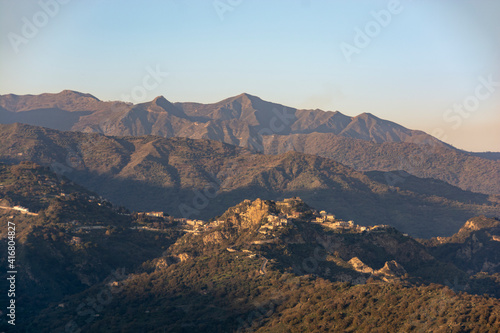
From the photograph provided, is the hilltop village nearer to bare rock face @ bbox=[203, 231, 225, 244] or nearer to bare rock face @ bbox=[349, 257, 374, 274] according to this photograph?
bare rock face @ bbox=[203, 231, 225, 244]

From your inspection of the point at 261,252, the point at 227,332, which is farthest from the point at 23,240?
the point at 227,332

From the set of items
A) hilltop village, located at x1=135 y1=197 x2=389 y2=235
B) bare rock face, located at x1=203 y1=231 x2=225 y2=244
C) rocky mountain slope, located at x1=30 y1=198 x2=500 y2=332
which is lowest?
rocky mountain slope, located at x1=30 y1=198 x2=500 y2=332

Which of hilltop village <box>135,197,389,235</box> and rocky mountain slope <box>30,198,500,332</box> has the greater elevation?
hilltop village <box>135,197,389,235</box>

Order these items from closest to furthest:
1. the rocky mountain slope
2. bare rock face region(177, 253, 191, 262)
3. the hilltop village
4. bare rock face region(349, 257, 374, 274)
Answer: the rocky mountain slope
bare rock face region(349, 257, 374, 274)
bare rock face region(177, 253, 191, 262)
the hilltop village

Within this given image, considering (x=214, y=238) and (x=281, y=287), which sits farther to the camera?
(x=214, y=238)

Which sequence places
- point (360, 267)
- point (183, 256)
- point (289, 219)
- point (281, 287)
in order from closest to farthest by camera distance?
point (281, 287)
point (360, 267)
point (183, 256)
point (289, 219)

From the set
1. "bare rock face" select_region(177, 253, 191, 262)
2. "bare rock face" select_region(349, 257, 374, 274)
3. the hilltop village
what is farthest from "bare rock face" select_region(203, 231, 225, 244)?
"bare rock face" select_region(349, 257, 374, 274)

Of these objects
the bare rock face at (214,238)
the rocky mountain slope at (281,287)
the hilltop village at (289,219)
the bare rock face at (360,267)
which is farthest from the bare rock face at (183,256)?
the bare rock face at (360,267)

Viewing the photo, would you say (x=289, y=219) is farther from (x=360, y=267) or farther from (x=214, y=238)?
(x=360, y=267)

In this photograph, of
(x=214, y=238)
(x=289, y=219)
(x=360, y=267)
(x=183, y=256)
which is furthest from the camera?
(x=214, y=238)

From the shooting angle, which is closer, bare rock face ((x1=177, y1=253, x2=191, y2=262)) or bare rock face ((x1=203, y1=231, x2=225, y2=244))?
bare rock face ((x1=177, y1=253, x2=191, y2=262))

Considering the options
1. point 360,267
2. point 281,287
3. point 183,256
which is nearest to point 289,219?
point 183,256

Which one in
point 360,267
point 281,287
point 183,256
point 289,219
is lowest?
point 281,287
